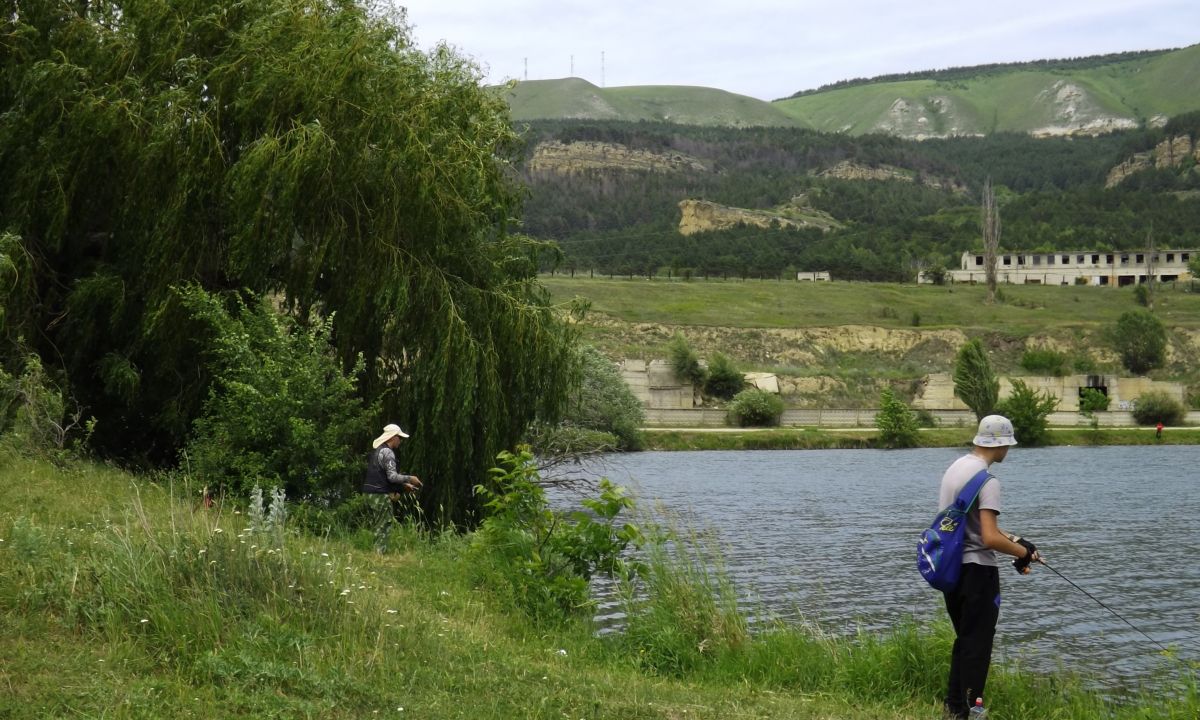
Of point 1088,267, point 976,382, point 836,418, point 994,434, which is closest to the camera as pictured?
point 994,434

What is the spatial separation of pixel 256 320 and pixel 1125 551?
17.7m

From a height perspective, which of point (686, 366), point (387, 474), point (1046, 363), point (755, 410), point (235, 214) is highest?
point (235, 214)

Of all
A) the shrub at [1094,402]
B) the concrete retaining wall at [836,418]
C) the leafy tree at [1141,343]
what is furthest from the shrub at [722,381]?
the leafy tree at [1141,343]

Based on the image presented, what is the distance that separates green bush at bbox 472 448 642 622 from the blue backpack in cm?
366

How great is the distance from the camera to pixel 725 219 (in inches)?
7215

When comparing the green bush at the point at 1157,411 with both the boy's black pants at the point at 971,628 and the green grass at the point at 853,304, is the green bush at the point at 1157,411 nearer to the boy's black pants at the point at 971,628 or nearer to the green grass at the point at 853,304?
the green grass at the point at 853,304

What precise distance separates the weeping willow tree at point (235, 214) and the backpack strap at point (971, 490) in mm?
10233

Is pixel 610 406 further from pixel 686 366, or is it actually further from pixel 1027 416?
pixel 686 366

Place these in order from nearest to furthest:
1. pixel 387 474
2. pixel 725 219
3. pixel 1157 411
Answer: pixel 387 474 < pixel 1157 411 < pixel 725 219

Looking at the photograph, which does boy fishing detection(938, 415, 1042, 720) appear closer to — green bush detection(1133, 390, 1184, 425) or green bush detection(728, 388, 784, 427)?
green bush detection(728, 388, 784, 427)

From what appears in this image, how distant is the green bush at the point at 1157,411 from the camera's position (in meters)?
71.4

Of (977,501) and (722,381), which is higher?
(977,501)

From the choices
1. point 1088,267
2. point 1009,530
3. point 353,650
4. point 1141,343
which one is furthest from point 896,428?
point 1088,267

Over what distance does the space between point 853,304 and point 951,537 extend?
338ft
